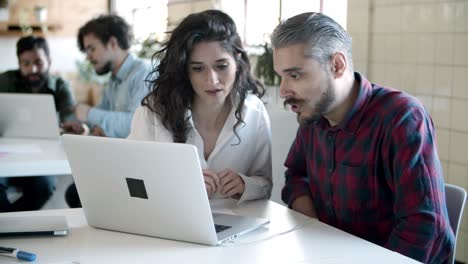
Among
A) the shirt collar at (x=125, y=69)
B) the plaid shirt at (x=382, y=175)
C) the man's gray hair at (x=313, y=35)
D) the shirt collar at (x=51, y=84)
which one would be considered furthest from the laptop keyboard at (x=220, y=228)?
the shirt collar at (x=51, y=84)

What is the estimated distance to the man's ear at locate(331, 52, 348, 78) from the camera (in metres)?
1.76

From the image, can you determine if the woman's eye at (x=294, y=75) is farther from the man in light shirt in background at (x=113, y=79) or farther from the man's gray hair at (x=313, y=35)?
the man in light shirt in background at (x=113, y=79)

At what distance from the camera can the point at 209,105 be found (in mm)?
2227

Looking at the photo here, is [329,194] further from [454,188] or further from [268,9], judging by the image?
[268,9]

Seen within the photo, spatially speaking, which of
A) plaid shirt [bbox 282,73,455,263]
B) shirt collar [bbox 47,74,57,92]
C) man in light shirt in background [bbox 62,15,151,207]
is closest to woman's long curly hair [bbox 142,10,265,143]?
plaid shirt [bbox 282,73,455,263]

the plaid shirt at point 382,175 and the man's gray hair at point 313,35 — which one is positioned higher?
the man's gray hair at point 313,35

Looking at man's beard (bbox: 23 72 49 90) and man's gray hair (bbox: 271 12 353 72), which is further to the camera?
man's beard (bbox: 23 72 49 90)

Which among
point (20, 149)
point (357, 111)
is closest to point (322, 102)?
point (357, 111)

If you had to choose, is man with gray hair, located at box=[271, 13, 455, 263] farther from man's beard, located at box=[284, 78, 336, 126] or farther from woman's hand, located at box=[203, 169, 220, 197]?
woman's hand, located at box=[203, 169, 220, 197]

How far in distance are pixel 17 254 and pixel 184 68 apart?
0.91 metres

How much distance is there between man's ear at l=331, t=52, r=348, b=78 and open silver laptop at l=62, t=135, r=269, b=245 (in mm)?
441

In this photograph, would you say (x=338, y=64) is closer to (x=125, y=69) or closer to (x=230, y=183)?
(x=230, y=183)

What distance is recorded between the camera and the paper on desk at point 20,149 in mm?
2770

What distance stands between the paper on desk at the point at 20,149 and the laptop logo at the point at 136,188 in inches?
51.8
